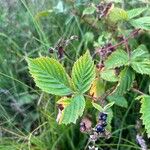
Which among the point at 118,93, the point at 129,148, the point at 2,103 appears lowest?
the point at 129,148

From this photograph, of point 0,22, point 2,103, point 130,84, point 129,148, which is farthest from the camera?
point 0,22

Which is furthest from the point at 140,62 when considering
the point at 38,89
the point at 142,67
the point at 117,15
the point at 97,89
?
the point at 38,89

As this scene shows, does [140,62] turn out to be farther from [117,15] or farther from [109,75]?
[117,15]

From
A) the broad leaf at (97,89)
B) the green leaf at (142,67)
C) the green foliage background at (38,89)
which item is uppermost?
the green leaf at (142,67)

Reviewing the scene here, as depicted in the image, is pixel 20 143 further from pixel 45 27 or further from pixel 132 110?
pixel 45 27

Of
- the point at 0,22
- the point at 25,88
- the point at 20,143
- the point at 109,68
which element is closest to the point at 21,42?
the point at 0,22

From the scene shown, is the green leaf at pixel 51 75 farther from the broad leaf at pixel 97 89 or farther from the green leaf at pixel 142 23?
the green leaf at pixel 142 23

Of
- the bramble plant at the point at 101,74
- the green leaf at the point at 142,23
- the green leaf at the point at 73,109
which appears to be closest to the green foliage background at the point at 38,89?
the bramble plant at the point at 101,74
